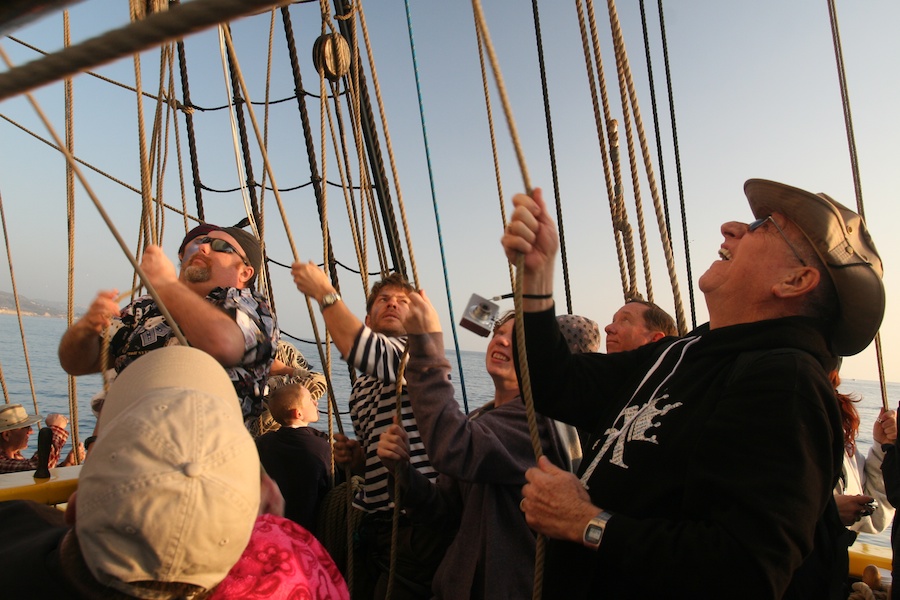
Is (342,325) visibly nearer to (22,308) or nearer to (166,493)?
(166,493)

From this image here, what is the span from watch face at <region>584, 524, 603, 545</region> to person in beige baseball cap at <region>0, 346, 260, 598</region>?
1.53 ft

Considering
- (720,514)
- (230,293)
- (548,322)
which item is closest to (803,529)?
(720,514)

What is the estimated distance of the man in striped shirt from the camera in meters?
1.66

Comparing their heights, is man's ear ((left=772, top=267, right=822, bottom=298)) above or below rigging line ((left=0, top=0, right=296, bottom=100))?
below

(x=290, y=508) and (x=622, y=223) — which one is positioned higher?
(x=622, y=223)

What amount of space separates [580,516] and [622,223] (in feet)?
5.45

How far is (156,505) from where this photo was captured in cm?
77

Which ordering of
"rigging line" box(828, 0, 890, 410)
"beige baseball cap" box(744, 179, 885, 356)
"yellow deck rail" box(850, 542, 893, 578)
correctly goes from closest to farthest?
"beige baseball cap" box(744, 179, 885, 356)
"yellow deck rail" box(850, 542, 893, 578)
"rigging line" box(828, 0, 890, 410)

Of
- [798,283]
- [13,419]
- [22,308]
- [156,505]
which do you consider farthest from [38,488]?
[22,308]

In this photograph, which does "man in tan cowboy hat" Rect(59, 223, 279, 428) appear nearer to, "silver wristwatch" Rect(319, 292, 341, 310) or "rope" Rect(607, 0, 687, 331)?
"silver wristwatch" Rect(319, 292, 341, 310)

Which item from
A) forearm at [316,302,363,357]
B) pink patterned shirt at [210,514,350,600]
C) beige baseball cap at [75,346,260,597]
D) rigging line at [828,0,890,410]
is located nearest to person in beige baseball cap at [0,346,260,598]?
beige baseball cap at [75,346,260,597]

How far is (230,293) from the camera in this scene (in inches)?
60.6

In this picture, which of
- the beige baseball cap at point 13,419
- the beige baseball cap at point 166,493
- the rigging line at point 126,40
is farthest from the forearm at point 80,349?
the beige baseball cap at point 13,419

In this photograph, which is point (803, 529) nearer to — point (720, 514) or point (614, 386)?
point (720, 514)
